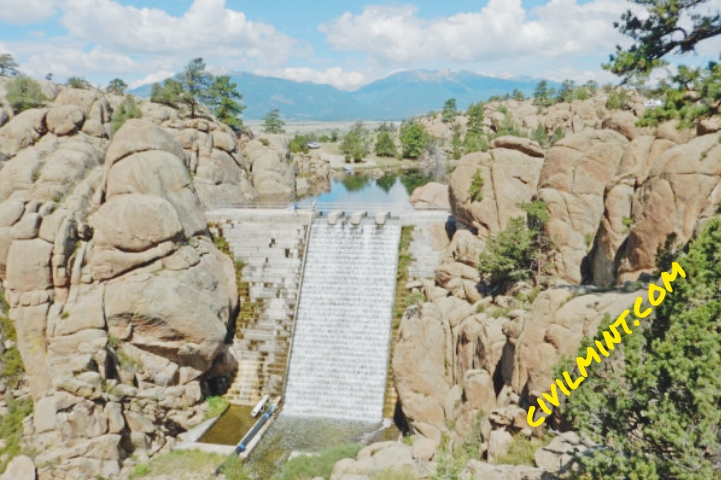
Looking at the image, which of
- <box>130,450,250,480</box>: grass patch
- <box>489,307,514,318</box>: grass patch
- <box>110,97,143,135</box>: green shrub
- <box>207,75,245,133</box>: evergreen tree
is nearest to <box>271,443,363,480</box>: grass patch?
<box>130,450,250,480</box>: grass patch

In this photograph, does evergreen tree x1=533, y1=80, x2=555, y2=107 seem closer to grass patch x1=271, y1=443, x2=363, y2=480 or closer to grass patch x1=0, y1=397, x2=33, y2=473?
grass patch x1=271, y1=443, x2=363, y2=480

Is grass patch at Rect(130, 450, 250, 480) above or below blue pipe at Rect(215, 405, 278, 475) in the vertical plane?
below

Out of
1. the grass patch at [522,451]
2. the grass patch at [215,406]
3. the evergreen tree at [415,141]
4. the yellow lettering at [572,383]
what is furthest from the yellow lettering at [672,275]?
the evergreen tree at [415,141]

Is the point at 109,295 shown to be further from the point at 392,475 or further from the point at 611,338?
the point at 611,338

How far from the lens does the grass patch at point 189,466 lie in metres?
22.9

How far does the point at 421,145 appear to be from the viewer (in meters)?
105

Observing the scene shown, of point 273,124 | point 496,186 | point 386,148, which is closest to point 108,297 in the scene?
point 496,186

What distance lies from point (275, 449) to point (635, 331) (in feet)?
64.8

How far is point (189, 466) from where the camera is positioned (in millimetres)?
23562

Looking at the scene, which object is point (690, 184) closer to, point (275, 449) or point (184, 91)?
point (275, 449)

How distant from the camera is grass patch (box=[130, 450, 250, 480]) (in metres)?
22.9

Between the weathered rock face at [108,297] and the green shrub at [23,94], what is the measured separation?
11858 mm

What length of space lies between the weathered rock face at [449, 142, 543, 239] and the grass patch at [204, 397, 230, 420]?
19.0 m

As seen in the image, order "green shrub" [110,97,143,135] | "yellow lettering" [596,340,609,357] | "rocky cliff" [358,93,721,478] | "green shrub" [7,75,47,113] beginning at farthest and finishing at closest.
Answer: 1. "green shrub" [110,97,143,135]
2. "green shrub" [7,75,47,113]
3. "rocky cliff" [358,93,721,478]
4. "yellow lettering" [596,340,609,357]
